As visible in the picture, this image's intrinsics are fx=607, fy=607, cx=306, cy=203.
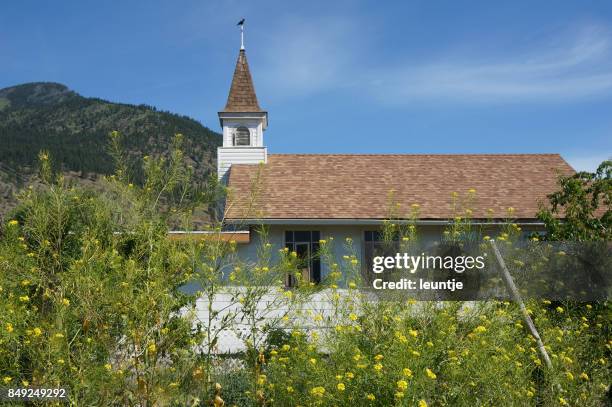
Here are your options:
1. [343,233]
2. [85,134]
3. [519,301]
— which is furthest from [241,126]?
[85,134]

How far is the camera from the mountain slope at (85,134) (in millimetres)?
67500

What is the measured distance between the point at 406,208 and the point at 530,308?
8.16 m

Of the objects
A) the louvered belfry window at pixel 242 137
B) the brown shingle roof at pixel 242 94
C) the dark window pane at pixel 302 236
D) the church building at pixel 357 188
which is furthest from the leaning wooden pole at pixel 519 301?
the brown shingle roof at pixel 242 94

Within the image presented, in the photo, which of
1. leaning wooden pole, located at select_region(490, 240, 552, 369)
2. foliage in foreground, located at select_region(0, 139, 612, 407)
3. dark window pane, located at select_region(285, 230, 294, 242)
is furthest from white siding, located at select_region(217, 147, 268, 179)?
leaning wooden pole, located at select_region(490, 240, 552, 369)

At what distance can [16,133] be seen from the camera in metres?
101

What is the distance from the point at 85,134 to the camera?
10050cm

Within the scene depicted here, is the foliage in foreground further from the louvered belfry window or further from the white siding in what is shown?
the louvered belfry window

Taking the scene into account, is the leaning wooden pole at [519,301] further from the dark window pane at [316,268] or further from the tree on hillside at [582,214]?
the dark window pane at [316,268]

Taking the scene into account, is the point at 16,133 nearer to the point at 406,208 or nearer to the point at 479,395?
the point at 406,208

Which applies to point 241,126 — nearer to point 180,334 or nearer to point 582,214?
point 582,214

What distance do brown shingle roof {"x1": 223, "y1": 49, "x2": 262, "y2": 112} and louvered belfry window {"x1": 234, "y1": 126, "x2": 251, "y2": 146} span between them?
0.80 meters

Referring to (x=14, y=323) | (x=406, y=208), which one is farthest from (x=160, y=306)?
(x=406, y=208)

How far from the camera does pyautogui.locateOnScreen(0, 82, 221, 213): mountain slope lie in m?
67.5

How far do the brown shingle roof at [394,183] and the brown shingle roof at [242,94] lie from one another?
3670 millimetres
